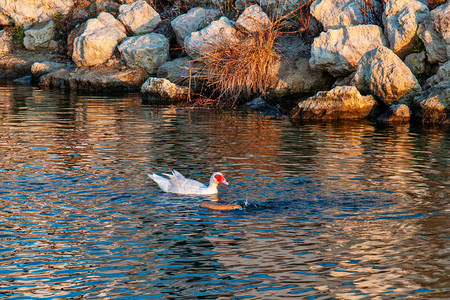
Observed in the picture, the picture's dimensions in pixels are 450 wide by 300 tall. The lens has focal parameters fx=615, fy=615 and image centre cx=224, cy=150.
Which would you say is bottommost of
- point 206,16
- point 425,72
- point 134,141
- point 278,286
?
point 278,286

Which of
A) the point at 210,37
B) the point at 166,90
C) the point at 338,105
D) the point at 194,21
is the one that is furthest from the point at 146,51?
the point at 338,105

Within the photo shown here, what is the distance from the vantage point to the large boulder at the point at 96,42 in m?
25.3

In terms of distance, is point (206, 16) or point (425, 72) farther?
point (206, 16)

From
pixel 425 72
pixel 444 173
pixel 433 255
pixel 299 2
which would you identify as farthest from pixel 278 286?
pixel 299 2

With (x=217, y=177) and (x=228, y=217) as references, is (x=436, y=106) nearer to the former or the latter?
(x=217, y=177)

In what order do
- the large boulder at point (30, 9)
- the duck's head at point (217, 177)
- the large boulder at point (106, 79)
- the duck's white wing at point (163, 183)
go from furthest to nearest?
the large boulder at point (30, 9) < the large boulder at point (106, 79) < the duck's white wing at point (163, 183) < the duck's head at point (217, 177)

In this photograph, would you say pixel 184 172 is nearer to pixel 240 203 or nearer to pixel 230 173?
pixel 230 173

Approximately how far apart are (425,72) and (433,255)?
12.8m

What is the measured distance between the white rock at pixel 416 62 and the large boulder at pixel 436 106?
1548mm

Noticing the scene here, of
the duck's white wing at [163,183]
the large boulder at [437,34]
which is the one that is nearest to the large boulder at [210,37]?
the large boulder at [437,34]

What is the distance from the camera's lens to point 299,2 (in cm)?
2127

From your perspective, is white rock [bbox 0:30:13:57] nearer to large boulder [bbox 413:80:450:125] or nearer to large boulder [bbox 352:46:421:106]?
large boulder [bbox 352:46:421:106]

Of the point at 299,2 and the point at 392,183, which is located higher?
the point at 299,2

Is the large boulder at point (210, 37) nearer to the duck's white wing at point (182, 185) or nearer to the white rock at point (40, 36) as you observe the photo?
the white rock at point (40, 36)
